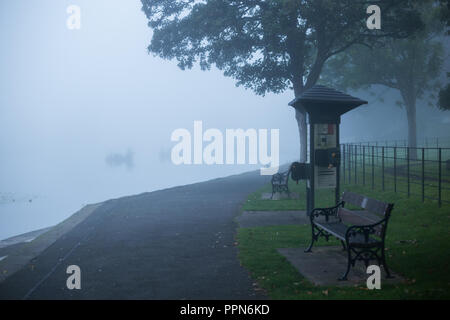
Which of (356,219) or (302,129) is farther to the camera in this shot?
(302,129)

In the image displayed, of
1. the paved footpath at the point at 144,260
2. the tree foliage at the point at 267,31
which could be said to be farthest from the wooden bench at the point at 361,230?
the tree foliage at the point at 267,31

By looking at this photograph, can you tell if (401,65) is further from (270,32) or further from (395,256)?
(395,256)

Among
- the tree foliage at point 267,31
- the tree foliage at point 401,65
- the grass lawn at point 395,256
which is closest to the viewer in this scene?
the grass lawn at point 395,256

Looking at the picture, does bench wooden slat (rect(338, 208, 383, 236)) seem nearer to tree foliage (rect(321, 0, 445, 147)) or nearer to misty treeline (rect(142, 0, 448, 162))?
misty treeline (rect(142, 0, 448, 162))

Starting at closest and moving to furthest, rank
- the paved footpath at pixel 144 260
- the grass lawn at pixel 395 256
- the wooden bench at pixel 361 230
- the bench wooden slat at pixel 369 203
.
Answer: the grass lawn at pixel 395 256 → the paved footpath at pixel 144 260 → the wooden bench at pixel 361 230 → the bench wooden slat at pixel 369 203

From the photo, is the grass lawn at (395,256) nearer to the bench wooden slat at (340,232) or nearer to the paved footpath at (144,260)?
the paved footpath at (144,260)

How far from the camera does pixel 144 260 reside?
8.82m

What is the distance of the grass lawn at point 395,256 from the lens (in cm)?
645

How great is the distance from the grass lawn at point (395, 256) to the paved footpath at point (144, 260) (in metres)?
0.41

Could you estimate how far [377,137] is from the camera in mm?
67500

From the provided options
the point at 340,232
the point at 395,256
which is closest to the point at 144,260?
the point at 340,232

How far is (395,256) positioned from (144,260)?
479cm

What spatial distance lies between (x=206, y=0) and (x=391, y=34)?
33.6 feet
